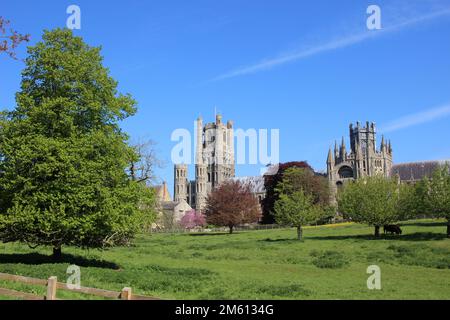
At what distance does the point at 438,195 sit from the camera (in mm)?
44438

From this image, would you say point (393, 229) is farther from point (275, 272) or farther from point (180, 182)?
point (180, 182)

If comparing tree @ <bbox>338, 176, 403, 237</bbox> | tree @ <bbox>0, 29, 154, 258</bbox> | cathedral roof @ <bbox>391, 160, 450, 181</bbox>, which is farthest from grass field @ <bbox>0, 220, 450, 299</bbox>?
cathedral roof @ <bbox>391, 160, 450, 181</bbox>

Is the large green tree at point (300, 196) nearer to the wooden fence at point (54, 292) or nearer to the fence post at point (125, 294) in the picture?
the wooden fence at point (54, 292)

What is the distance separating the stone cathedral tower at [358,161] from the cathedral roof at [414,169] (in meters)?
3.88

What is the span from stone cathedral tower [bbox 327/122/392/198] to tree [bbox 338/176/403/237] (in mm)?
74557

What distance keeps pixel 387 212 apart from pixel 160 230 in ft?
211

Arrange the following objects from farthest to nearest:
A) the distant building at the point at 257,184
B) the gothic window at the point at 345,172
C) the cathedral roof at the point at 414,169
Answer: the distant building at the point at 257,184, the gothic window at the point at 345,172, the cathedral roof at the point at 414,169

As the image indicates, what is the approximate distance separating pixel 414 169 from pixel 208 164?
8195 cm

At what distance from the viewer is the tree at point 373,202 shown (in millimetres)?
46344

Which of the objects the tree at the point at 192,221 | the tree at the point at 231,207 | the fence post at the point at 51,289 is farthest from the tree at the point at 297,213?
the tree at the point at 192,221

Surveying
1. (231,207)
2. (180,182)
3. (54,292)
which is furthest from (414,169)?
(54,292)
